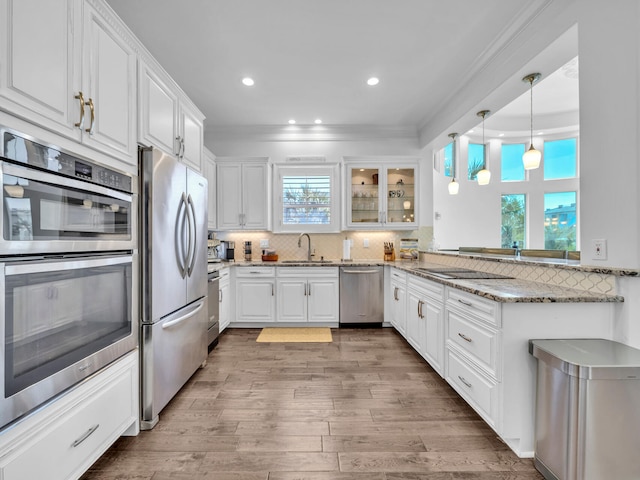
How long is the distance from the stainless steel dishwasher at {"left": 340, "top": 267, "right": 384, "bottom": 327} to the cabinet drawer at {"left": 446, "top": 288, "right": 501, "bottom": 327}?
1.78 metres

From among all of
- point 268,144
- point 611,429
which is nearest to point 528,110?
point 268,144

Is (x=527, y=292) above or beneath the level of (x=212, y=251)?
beneath

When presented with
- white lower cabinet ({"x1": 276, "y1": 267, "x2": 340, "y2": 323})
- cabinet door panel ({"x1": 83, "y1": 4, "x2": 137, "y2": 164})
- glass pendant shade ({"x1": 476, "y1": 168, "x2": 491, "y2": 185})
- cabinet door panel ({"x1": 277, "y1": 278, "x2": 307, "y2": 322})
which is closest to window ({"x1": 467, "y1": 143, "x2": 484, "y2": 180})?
glass pendant shade ({"x1": 476, "y1": 168, "x2": 491, "y2": 185})

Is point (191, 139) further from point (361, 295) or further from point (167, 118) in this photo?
point (361, 295)

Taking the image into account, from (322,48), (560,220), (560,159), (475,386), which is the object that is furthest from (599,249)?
(560,159)

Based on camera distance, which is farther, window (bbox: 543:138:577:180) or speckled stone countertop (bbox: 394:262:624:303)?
window (bbox: 543:138:577:180)

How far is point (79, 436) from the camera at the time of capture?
1.41m

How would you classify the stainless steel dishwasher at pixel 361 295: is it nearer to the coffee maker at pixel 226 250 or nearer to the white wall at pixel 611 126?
the coffee maker at pixel 226 250

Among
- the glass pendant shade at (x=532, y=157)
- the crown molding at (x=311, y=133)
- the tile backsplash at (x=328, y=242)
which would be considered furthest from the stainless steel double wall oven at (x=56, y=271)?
the glass pendant shade at (x=532, y=157)

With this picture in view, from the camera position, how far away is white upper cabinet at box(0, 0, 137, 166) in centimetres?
112

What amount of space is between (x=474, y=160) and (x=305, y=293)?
458 centimetres

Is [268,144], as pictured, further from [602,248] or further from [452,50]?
[602,248]

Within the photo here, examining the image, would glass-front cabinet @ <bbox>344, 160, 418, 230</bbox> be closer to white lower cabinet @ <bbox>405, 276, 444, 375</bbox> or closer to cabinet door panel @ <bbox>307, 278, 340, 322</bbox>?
cabinet door panel @ <bbox>307, 278, 340, 322</bbox>

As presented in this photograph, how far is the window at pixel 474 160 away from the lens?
6195 mm
